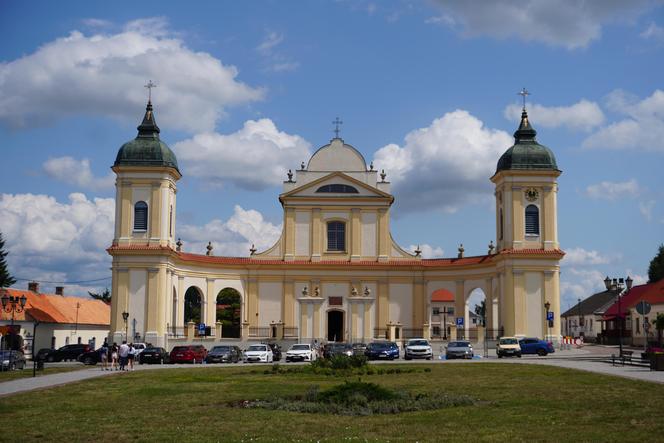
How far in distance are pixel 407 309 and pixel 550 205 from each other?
13.6 m

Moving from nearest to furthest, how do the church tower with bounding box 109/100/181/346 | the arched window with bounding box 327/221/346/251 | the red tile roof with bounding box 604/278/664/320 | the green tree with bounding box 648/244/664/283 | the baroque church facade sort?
the church tower with bounding box 109/100/181/346, the baroque church facade, the arched window with bounding box 327/221/346/251, the red tile roof with bounding box 604/278/664/320, the green tree with bounding box 648/244/664/283

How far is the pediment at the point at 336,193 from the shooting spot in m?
64.4

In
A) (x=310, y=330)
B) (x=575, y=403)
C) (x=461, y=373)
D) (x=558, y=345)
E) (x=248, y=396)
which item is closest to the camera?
(x=575, y=403)

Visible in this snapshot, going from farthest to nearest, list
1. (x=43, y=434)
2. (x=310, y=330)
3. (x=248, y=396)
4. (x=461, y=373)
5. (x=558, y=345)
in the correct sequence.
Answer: (x=310, y=330) < (x=558, y=345) < (x=461, y=373) < (x=248, y=396) < (x=43, y=434)

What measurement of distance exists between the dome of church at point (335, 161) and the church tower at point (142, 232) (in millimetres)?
11460

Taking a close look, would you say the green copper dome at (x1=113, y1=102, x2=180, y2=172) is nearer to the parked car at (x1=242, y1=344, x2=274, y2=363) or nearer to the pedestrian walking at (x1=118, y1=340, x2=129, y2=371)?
the parked car at (x1=242, y1=344, x2=274, y2=363)

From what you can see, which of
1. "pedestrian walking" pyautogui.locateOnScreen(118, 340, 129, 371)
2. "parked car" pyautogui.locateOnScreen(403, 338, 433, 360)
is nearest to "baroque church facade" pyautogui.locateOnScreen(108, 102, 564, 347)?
"parked car" pyautogui.locateOnScreen(403, 338, 433, 360)

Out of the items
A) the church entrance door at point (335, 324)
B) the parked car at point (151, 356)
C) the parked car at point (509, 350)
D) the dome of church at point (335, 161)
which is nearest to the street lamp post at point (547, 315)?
the parked car at point (509, 350)

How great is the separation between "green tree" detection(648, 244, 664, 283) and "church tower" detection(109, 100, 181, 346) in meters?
63.3

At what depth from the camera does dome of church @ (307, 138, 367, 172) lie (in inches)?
2562

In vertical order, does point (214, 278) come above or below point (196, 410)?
above

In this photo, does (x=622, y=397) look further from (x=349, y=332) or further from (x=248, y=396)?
(x=349, y=332)

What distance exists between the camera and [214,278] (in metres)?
62.9

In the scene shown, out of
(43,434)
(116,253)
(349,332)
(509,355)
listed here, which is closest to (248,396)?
(43,434)
